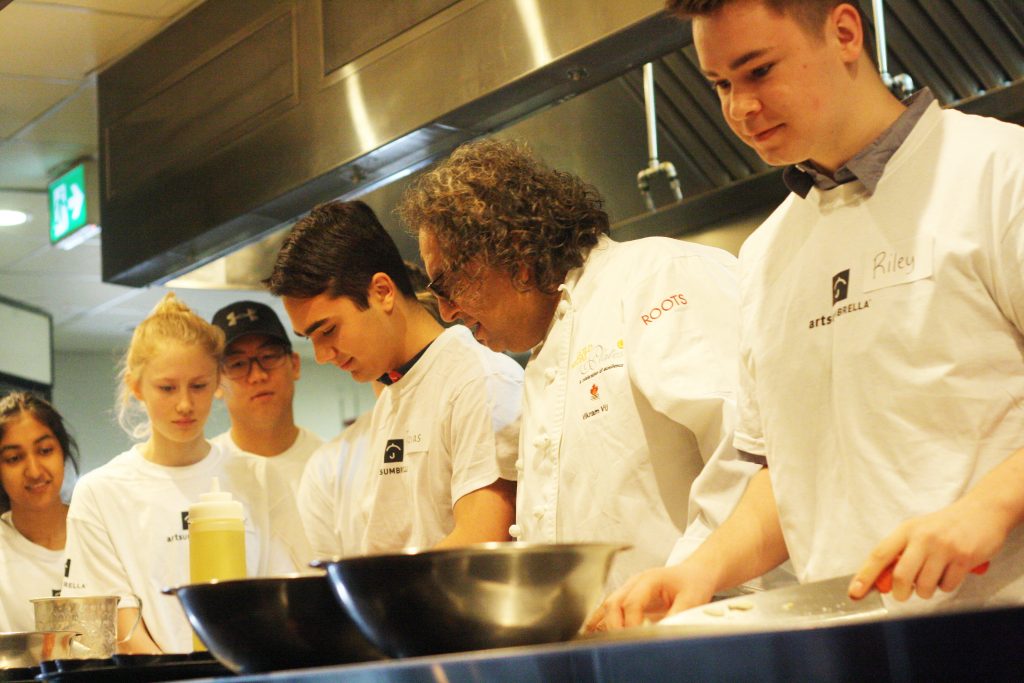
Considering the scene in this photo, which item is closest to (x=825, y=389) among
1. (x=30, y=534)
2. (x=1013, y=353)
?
(x=1013, y=353)

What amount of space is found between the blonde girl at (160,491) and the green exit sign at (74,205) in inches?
68.8

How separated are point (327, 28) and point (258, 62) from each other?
31cm

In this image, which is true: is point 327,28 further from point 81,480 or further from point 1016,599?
point 1016,599

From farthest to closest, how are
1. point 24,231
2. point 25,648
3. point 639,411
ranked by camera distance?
point 24,231
point 639,411
point 25,648

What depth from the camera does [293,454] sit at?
335 centimetres

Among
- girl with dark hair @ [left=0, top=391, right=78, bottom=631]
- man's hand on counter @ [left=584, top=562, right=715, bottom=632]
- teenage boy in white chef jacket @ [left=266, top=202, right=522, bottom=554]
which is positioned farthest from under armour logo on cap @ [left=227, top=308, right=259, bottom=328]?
man's hand on counter @ [left=584, top=562, right=715, bottom=632]

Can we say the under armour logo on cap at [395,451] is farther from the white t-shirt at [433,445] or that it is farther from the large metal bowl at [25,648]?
the large metal bowl at [25,648]

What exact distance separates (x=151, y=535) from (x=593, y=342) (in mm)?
1427

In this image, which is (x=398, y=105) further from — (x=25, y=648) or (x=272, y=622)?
(x=272, y=622)

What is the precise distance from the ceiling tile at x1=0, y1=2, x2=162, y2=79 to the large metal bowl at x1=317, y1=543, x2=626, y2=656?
2.98 metres

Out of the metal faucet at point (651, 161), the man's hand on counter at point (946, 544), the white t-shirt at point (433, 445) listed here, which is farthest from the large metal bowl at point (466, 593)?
the metal faucet at point (651, 161)

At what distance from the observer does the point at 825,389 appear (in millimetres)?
1414

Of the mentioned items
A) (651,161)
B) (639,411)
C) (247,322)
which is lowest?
(639,411)

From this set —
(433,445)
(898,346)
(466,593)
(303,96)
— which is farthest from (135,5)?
(466,593)
